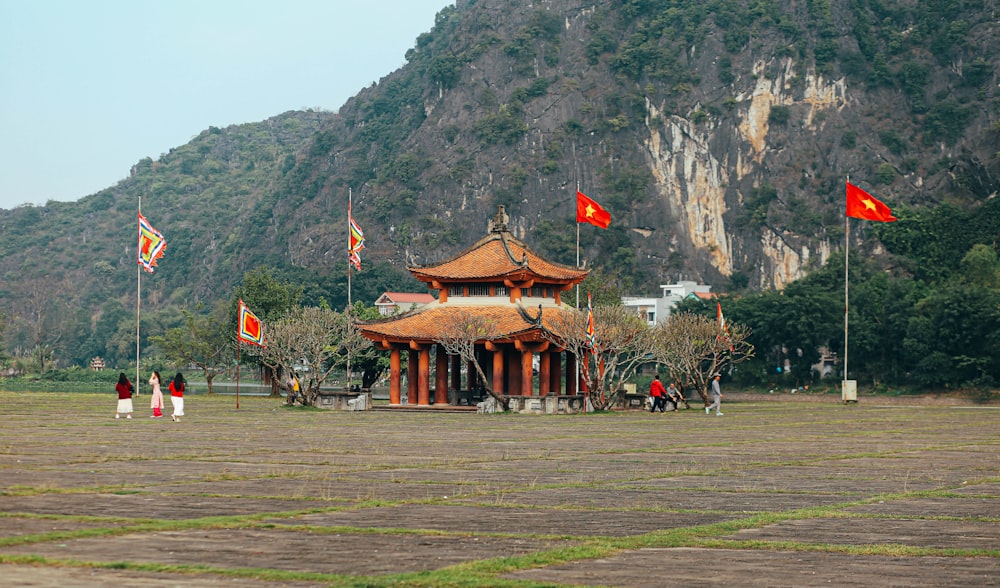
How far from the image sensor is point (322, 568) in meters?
11.0

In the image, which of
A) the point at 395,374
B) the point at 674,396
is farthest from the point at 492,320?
the point at 674,396

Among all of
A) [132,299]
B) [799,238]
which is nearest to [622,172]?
[799,238]

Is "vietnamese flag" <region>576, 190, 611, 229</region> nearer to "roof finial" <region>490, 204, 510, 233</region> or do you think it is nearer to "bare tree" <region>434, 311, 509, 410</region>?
"roof finial" <region>490, 204, 510, 233</region>

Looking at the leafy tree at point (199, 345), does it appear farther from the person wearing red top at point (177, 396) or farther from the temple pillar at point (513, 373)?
the person wearing red top at point (177, 396)

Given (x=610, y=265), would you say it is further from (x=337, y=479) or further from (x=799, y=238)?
(x=337, y=479)

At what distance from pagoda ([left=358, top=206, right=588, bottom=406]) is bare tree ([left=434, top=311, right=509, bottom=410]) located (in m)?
0.36

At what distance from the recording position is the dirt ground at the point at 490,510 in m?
11.0

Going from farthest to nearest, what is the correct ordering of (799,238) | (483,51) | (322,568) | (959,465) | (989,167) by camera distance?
1. (483,51)
2. (799,238)
3. (989,167)
4. (959,465)
5. (322,568)

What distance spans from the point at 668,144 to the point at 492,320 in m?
113

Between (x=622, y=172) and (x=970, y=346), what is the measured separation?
87130 mm

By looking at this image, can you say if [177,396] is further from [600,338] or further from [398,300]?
[398,300]

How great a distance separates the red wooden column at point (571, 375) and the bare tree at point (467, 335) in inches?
213

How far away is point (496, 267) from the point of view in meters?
55.7

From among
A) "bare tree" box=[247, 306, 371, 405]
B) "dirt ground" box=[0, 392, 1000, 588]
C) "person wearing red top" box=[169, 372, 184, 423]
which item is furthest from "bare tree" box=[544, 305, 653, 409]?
"dirt ground" box=[0, 392, 1000, 588]
